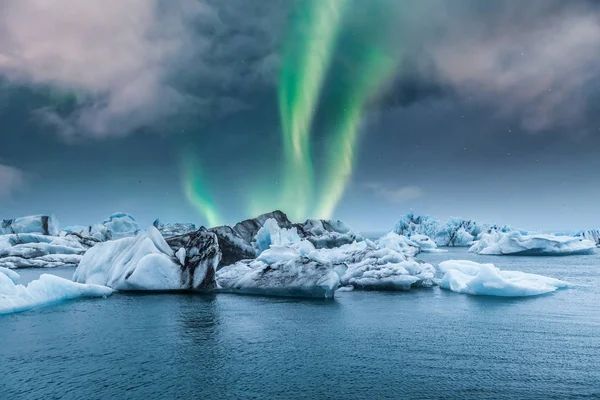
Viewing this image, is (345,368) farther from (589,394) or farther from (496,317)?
(496,317)

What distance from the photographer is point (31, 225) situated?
7612 cm

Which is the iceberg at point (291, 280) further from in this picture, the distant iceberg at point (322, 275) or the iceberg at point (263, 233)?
the iceberg at point (263, 233)

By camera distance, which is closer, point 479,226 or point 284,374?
point 284,374

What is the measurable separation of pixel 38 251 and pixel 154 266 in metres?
42.0

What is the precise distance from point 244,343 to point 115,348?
15.2ft

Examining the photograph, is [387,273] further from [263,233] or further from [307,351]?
[263,233]

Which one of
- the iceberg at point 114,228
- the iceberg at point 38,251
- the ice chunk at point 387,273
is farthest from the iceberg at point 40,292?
the iceberg at point 114,228

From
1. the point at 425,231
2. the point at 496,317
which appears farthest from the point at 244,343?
the point at 425,231

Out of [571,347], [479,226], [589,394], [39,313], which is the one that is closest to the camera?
[589,394]

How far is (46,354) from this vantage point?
14.3 metres

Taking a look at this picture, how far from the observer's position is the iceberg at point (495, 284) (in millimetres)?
26000

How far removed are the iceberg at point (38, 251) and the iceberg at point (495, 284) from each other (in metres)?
51.6

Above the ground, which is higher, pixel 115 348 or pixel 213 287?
pixel 213 287

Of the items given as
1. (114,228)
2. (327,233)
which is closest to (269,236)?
(327,233)
